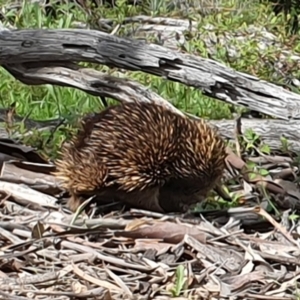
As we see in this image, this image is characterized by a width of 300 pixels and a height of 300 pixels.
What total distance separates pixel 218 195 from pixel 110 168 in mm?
624

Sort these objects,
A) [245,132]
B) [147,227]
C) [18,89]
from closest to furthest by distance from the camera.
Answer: [147,227], [245,132], [18,89]

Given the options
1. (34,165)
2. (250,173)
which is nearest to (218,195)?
(250,173)

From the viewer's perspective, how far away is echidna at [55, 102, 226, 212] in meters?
3.61

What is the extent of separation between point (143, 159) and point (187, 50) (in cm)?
353

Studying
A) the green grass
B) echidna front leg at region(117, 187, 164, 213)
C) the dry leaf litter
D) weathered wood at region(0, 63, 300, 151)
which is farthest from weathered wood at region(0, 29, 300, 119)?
echidna front leg at region(117, 187, 164, 213)

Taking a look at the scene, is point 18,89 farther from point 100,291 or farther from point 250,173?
point 100,291

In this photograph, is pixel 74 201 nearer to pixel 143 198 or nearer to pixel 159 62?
pixel 143 198

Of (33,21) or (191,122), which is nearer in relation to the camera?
(191,122)

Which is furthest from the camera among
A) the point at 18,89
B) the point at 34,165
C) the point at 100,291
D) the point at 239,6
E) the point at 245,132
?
the point at 239,6

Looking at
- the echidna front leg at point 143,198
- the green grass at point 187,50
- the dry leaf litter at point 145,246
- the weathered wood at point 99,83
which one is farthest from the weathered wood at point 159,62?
the echidna front leg at point 143,198

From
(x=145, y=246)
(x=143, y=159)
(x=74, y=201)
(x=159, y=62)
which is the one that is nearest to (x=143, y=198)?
(x=143, y=159)

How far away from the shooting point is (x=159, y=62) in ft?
13.9

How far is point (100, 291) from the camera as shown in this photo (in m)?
2.89

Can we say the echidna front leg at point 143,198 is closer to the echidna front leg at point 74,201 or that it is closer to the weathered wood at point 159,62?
the echidna front leg at point 74,201
